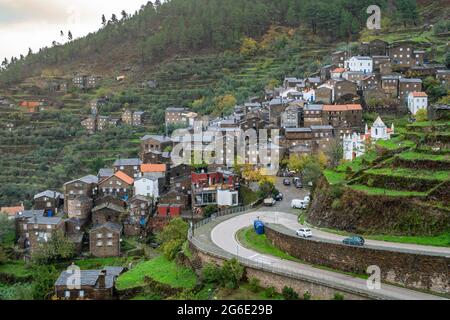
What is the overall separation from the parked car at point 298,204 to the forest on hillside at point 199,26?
156 feet

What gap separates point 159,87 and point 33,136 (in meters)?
18.9

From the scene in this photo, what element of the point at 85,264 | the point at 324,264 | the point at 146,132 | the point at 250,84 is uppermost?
the point at 250,84

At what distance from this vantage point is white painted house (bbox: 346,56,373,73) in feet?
193

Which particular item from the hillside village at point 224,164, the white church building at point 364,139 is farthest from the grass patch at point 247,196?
the white church building at point 364,139

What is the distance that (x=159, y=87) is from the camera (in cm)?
8131

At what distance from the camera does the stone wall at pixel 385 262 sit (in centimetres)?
2228

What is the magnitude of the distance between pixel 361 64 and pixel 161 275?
1402 inches

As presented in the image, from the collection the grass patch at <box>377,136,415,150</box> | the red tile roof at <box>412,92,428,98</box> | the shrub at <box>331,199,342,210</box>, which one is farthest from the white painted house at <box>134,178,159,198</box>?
the red tile roof at <box>412,92,428,98</box>

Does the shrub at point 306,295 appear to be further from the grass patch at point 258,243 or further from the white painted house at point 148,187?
the white painted house at point 148,187

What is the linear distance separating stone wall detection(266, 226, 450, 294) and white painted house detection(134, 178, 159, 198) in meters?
21.0

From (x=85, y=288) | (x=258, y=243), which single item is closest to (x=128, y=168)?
(x=85, y=288)

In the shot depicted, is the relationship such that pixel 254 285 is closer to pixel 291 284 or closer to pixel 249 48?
pixel 291 284

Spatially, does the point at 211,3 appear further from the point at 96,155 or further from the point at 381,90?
the point at 381,90

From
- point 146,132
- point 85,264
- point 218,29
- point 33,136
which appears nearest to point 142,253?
point 85,264
